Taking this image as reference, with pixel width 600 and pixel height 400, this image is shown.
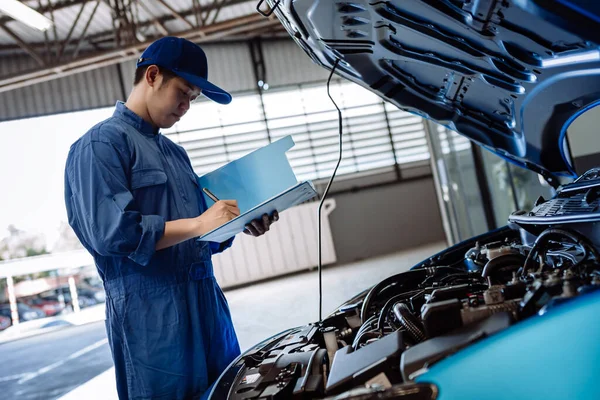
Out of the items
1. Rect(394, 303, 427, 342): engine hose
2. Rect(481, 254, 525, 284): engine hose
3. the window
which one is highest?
the window

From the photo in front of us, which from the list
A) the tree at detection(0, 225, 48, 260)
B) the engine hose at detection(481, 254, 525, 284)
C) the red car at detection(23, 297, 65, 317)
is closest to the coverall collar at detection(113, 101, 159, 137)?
the engine hose at detection(481, 254, 525, 284)

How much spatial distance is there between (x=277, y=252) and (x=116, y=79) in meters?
3.63

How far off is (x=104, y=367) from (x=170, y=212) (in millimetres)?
3481

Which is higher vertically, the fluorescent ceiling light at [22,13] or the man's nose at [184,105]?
the fluorescent ceiling light at [22,13]

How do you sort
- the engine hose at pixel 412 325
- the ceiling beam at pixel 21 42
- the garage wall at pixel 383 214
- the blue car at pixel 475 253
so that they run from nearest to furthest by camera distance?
the blue car at pixel 475 253 < the engine hose at pixel 412 325 < the ceiling beam at pixel 21 42 < the garage wall at pixel 383 214

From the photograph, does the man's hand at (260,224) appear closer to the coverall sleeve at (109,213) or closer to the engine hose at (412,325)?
the coverall sleeve at (109,213)

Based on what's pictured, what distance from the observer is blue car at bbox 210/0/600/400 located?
2.24ft

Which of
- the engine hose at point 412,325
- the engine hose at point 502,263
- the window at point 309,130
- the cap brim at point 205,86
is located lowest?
the engine hose at point 412,325

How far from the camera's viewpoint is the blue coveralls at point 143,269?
1.28 metres

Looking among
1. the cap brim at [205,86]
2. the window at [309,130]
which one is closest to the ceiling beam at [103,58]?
the window at [309,130]

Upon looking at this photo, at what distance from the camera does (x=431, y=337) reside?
0.84 meters

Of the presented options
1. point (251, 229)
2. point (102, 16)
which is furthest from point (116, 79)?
point (251, 229)

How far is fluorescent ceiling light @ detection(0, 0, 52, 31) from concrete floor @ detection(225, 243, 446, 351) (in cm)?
362

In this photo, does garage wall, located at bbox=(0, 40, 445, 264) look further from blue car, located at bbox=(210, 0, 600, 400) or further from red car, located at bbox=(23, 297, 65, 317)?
blue car, located at bbox=(210, 0, 600, 400)
